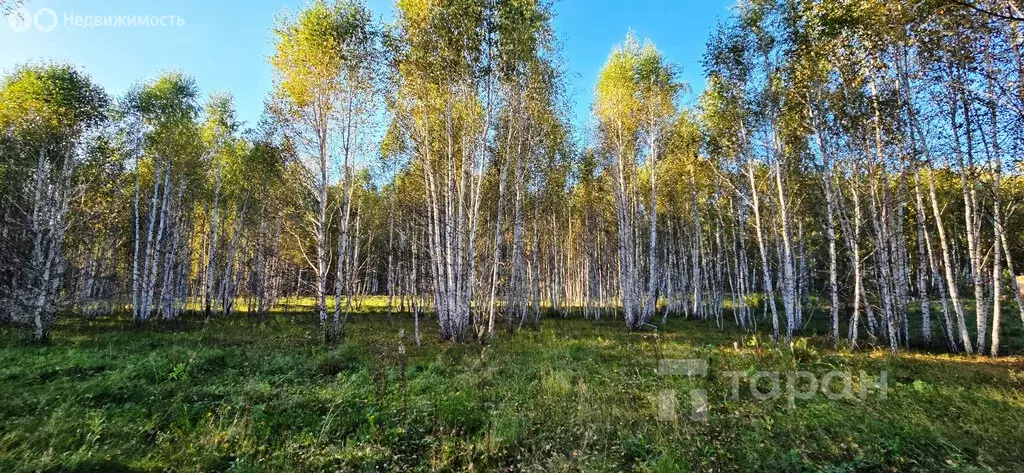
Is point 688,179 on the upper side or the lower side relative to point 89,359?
upper

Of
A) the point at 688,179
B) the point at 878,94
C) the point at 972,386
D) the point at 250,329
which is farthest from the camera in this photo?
the point at 688,179

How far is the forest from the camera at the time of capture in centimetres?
545

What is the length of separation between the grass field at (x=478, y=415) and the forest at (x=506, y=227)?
0.06m

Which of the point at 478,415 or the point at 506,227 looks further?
the point at 506,227

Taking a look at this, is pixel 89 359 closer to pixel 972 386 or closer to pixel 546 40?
pixel 546 40

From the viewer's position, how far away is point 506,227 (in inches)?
857

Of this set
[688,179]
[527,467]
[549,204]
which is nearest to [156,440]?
[527,467]

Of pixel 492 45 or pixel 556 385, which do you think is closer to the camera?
pixel 556 385

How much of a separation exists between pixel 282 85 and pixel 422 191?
779 cm

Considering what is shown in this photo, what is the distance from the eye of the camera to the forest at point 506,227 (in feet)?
17.9

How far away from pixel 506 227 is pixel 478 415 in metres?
15.8

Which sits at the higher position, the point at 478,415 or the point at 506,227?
the point at 506,227

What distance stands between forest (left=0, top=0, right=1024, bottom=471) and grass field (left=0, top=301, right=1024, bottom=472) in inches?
2.3

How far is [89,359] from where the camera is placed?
→ 30.6ft
